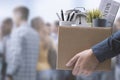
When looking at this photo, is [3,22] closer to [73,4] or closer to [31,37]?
[31,37]

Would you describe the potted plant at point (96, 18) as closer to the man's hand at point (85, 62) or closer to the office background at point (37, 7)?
the man's hand at point (85, 62)

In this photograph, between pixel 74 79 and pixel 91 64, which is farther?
pixel 74 79

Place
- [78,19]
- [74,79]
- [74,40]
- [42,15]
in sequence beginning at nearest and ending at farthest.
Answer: [74,40], [78,19], [74,79], [42,15]

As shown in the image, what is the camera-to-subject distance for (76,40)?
1137 millimetres

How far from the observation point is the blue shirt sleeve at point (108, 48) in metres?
0.98

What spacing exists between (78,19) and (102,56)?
0.34 metres

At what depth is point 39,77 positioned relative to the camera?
7.33 ft

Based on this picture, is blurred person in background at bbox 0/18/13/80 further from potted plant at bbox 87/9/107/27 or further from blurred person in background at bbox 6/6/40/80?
potted plant at bbox 87/9/107/27

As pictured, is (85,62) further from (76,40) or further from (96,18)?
(96,18)

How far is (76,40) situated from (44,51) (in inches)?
45.2

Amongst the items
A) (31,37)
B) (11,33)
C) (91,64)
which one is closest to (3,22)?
(11,33)

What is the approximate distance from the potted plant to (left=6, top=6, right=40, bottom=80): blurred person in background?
41.4 inches

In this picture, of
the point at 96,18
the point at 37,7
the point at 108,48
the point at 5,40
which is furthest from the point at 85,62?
the point at 5,40

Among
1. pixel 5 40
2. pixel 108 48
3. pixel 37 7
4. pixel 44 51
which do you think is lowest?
pixel 44 51
